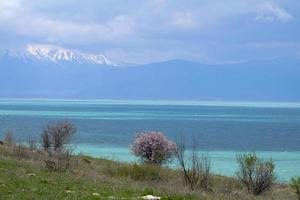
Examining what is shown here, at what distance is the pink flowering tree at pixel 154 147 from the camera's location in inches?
1518

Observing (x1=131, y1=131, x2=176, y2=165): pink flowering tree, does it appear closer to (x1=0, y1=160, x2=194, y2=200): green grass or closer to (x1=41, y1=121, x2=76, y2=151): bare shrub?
(x1=41, y1=121, x2=76, y2=151): bare shrub

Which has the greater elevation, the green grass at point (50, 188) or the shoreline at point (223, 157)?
the green grass at point (50, 188)

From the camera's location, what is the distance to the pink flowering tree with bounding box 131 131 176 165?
3856 cm

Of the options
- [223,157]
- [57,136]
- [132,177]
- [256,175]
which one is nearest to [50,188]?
[132,177]

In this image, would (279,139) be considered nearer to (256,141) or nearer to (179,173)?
(256,141)

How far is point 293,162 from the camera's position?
62656 mm

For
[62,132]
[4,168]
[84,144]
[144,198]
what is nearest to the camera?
[144,198]

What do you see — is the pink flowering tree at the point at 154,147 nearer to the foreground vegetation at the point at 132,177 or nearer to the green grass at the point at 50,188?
the foreground vegetation at the point at 132,177

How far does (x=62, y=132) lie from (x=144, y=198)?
94.6 ft

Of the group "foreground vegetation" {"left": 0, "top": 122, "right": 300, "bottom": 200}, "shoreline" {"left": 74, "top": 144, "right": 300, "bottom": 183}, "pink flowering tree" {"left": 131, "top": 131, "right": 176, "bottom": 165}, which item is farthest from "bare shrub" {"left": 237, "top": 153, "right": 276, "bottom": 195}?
"shoreline" {"left": 74, "top": 144, "right": 300, "bottom": 183}

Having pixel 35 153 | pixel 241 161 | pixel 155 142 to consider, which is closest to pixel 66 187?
pixel 241 161

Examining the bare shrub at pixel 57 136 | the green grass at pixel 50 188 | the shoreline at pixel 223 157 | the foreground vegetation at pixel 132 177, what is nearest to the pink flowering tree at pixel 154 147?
the foreground vegetation at pixel 132 177

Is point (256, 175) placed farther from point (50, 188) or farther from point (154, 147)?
point (50, 188)

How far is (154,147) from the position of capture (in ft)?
127
